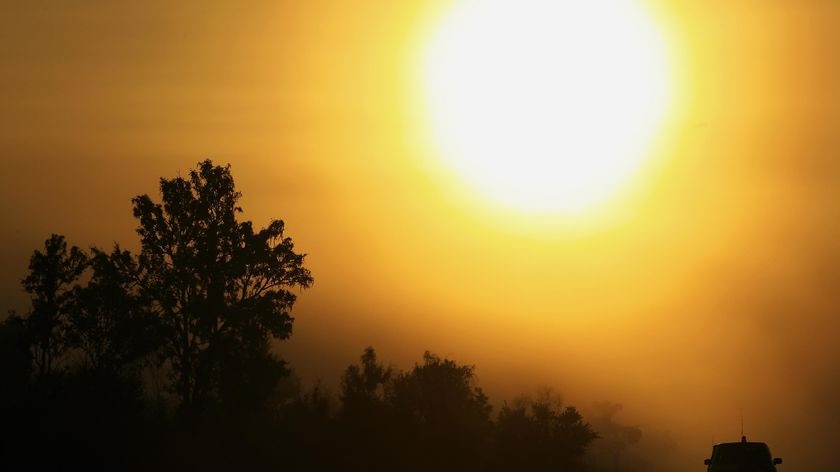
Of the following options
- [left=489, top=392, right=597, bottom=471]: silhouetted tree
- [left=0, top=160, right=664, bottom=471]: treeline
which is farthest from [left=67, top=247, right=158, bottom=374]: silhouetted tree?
[left=489, top=392, right=597, bottom=471]: silhouetted tree

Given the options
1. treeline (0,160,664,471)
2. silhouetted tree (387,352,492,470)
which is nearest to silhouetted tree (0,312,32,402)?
treeline (0,160,664,471)

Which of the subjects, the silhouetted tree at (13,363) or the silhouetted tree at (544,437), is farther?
the silhouetted tree at (544,437)

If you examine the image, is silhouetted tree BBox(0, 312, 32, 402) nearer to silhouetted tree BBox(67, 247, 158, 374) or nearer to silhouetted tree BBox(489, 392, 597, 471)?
silhouetted tree BBox(67, 247, 158, 374)

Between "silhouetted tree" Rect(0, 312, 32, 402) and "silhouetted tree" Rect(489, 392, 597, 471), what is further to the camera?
"silhouetted tree" Rect(489, 392, 597, 471)

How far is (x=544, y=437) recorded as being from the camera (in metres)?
76.9

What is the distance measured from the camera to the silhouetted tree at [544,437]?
236 feet

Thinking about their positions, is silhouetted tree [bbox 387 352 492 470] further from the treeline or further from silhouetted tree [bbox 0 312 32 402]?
silhouetted tree [bbox 0 312 32 402]

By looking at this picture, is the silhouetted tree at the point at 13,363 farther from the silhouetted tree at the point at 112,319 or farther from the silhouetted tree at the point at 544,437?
the silhouetted tree at the point at 544,437

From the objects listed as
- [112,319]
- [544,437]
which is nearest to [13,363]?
[112,319]

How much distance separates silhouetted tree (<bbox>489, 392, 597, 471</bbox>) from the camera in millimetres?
71875

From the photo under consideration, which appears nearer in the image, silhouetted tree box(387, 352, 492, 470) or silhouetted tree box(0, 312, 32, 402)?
silhouetted tree box(0, 312, 32, 402)

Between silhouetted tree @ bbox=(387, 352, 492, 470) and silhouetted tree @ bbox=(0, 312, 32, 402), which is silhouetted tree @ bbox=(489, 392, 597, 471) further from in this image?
silhouetted tree @ bbox=(0, 312, 32, 402)

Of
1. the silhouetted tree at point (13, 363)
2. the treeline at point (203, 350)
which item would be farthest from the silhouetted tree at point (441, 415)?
the silhouetted tree at point (13, 363)

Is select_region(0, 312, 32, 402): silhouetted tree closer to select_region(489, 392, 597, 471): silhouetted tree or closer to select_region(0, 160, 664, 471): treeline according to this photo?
select_region(0, 160, 664, 471): treeline
